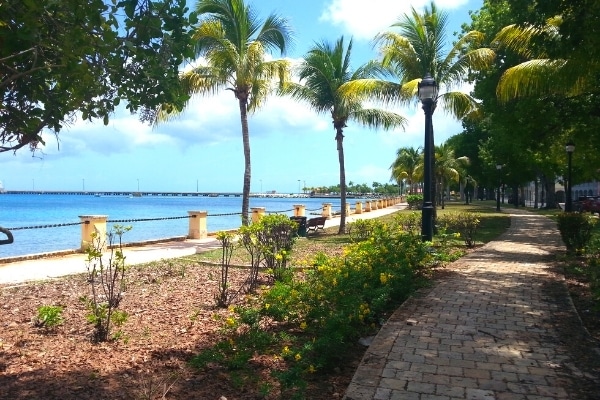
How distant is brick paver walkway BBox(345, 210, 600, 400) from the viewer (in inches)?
153

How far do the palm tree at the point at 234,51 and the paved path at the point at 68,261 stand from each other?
131 inches

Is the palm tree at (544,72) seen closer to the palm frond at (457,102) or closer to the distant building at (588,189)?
the palm frond at (457,102)

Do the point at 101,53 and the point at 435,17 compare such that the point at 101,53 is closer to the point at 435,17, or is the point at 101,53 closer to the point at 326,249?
the point at 326,249

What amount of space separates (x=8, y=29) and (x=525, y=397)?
4.79m

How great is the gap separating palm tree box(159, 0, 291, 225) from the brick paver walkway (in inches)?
440

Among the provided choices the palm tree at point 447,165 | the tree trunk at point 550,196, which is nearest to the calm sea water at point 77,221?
the palm tree at point 447,165

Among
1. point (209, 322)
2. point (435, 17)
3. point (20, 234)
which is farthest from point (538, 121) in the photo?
point (20, 234)

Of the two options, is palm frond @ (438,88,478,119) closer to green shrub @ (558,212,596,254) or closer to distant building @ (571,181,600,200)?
green shrub @ (558,212,596,254)

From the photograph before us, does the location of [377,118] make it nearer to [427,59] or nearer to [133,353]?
[427,59]

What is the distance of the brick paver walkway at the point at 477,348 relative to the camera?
153 inches

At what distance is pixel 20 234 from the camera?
2788 cm

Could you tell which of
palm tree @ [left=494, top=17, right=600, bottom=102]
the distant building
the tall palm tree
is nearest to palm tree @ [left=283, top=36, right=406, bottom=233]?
palm tree @ [left=494, top=17, right=600, bottom=102]

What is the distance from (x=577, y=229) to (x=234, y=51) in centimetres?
1131

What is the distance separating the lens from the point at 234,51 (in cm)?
1684
